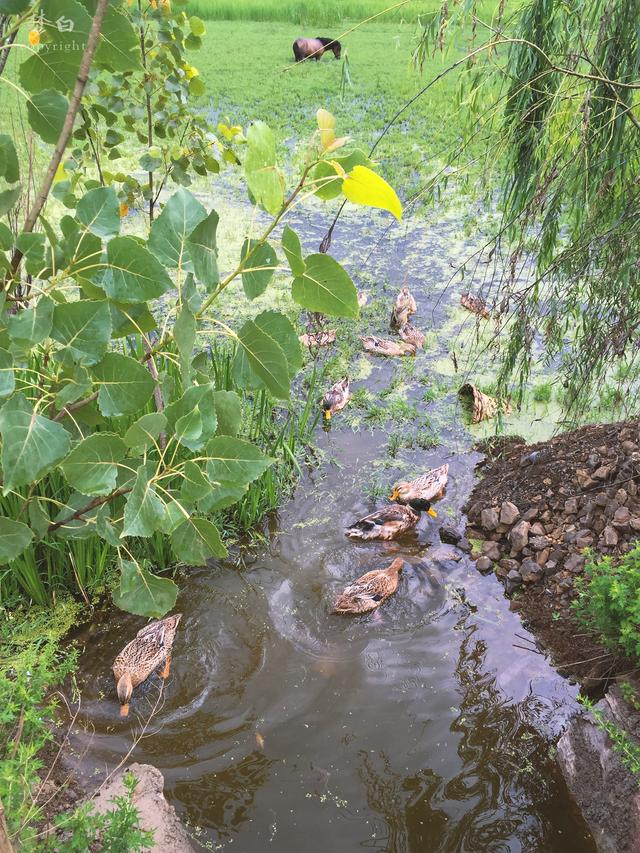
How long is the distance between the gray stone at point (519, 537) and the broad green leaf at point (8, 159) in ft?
9.48

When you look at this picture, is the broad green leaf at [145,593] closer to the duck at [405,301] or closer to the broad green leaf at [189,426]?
the broad green leaf at [189,426]

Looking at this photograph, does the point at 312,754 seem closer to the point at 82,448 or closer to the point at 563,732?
the point at 563,732

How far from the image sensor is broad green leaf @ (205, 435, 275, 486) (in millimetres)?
1001

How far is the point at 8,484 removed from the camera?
2.93 ft

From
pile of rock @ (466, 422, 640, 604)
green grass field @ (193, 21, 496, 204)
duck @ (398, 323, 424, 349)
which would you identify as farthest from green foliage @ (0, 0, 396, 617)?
green grass field @ (193, 21, 496, 204)

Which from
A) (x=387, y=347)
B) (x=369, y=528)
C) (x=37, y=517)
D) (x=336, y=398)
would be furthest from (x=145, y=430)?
(x=387, y=347)

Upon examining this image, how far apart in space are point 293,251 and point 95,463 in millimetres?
431

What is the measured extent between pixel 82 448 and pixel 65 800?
1.69 metres

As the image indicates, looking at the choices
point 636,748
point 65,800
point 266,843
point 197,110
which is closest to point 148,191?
point 65,800

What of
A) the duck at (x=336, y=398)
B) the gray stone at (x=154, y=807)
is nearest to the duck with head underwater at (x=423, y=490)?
the duck at (x=336, y=398)

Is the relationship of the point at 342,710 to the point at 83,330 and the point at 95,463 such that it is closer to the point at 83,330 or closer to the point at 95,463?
the point at 95,463

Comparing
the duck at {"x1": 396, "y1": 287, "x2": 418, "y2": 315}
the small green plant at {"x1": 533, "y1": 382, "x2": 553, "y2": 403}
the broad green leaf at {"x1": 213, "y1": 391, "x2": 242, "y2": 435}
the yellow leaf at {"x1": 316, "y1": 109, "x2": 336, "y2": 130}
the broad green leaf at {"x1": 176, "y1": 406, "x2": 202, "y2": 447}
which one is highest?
the yellow leaf at {"x1": 316, "y1": 109, "x2": 336, "y2": 130}

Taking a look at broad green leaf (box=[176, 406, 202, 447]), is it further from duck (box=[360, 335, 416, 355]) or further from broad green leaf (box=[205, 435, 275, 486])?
duck (box=[360, 335, 416, 355])

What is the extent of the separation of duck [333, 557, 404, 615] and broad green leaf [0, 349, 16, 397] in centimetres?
232
